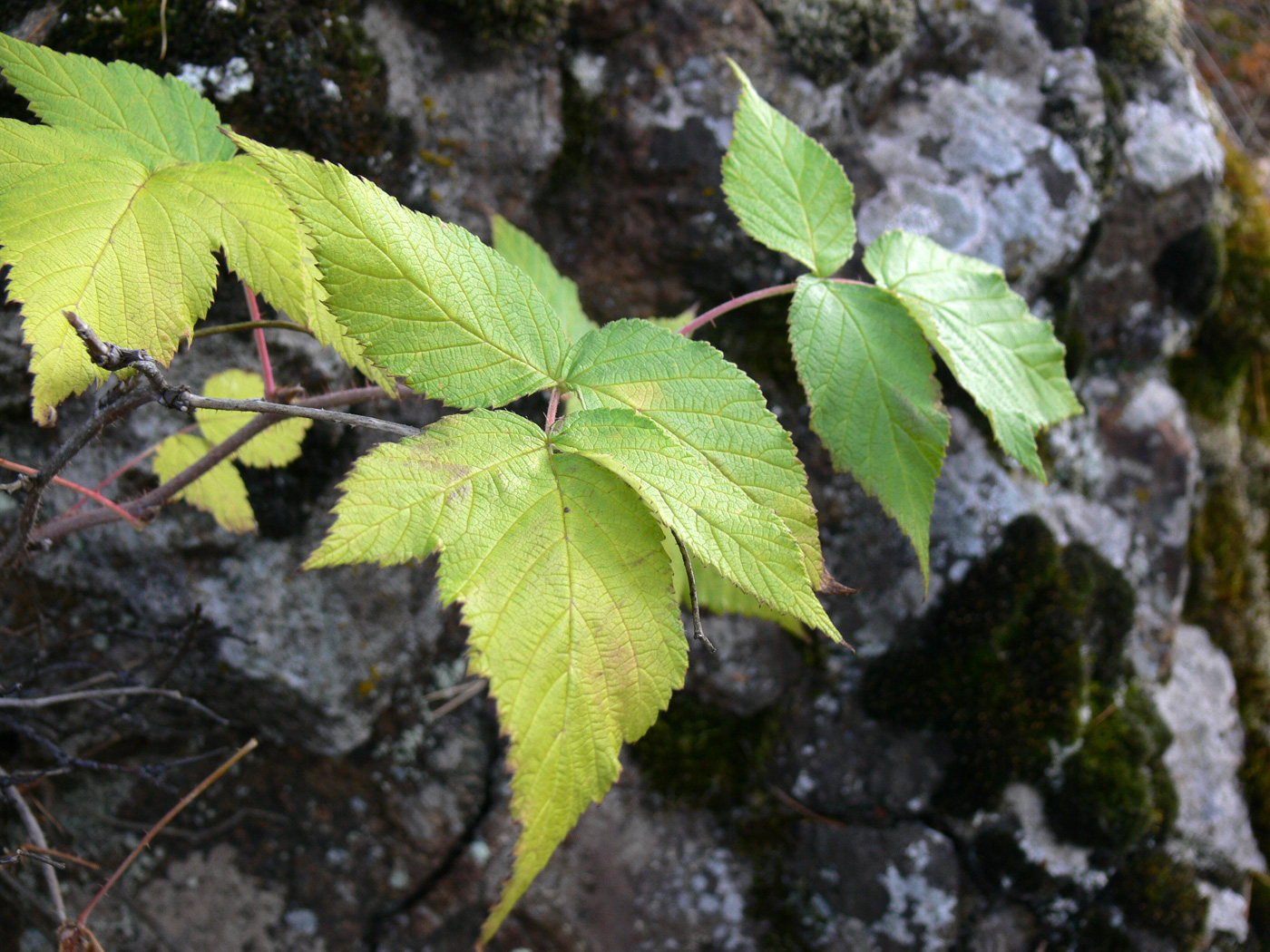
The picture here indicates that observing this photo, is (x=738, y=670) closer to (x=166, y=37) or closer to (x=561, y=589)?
(x=561, y=589)

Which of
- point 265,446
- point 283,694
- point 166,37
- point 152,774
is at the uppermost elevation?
point 166,37

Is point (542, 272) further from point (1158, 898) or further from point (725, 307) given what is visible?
point (1158, 898)

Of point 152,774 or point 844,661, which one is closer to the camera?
point 152,774

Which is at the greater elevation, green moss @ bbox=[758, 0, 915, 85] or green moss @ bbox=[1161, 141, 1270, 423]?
green moss @ bbox=[758, 0, 915, 85]

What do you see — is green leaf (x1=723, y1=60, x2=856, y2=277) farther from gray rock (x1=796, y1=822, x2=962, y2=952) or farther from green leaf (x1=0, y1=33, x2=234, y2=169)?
gray rock (x1=796, y1=822, x2=962, y2=952)

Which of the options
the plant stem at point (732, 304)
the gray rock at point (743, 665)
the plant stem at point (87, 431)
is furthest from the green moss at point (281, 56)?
the gray rock at point (743, 665)

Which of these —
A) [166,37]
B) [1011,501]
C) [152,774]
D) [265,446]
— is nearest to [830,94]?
[1011,501]

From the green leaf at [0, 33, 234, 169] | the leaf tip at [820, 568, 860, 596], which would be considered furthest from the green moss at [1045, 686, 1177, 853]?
the green leaf at [0, 33, 234, 169]
